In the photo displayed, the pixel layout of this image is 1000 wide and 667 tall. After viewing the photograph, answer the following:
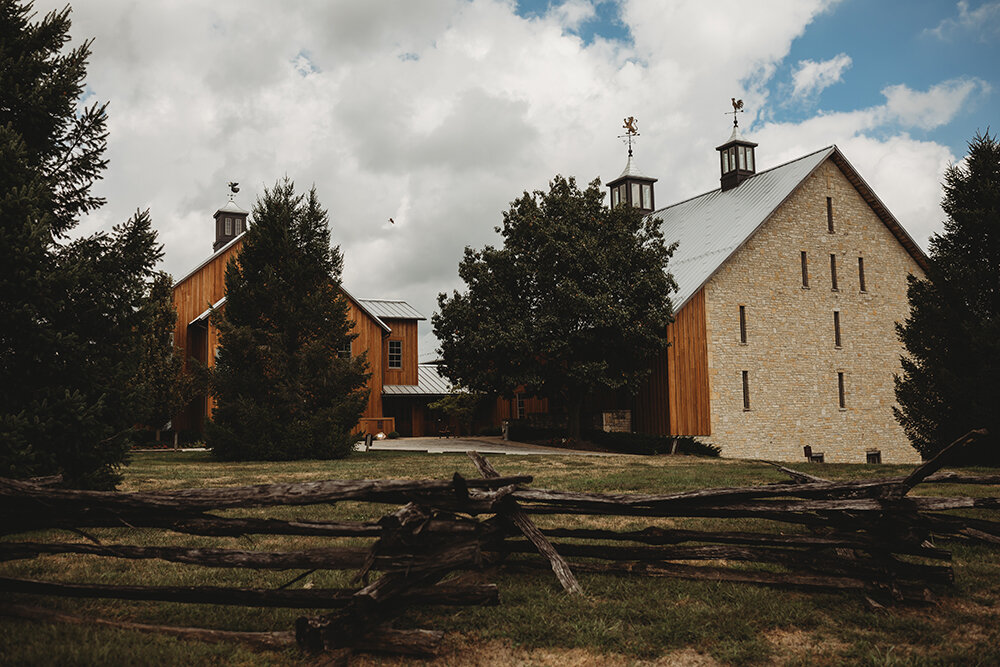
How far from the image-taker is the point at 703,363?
26.9 m

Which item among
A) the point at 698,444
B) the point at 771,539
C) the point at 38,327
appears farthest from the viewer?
the point at 698,444

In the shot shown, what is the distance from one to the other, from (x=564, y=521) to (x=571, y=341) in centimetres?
1664

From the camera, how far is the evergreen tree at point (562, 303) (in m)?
24.5

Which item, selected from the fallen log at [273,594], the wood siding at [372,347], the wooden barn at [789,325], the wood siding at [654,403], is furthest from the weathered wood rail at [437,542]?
the wood siding at [372,347]

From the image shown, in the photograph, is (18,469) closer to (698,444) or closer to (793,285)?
(698,444)

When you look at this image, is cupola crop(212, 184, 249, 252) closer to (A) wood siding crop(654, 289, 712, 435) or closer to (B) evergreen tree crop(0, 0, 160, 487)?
Result: (A) wood siding crop(654, 289, 712, 435)

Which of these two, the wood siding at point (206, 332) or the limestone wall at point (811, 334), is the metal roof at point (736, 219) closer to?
the limestone wall at point (811, 334)

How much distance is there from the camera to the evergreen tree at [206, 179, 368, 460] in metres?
20.2

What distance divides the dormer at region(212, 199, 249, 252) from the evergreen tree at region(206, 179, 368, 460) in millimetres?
20864

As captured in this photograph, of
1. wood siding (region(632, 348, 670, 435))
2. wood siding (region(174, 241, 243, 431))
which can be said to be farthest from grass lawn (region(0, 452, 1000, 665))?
wood siding (region(174, 241, 243, 431))

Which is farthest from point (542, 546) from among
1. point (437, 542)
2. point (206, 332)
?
point (206, 332)

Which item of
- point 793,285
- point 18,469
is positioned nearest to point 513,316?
point 793,285

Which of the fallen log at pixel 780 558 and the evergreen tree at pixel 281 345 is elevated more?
the evergreen tree at pixel 281 345

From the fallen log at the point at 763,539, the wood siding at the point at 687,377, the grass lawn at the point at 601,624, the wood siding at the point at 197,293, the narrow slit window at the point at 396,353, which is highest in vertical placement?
the wood siding at the point at 197,293
